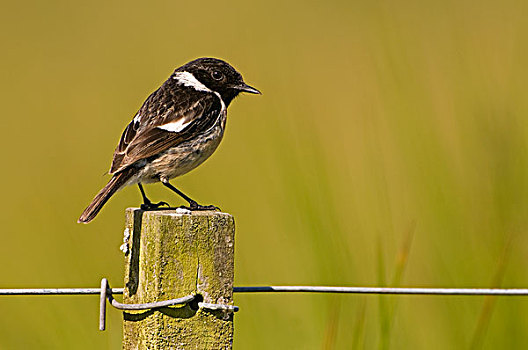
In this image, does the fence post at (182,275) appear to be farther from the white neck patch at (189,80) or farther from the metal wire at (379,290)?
the white neck patch at (189,80)

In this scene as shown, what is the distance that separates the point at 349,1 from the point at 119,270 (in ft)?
27.5

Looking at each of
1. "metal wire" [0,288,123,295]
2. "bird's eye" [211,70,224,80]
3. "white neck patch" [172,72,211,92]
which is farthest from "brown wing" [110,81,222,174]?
"metal wire" [0,288,123,295]

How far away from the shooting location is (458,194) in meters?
3.74

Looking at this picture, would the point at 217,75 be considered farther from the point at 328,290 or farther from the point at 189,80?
the point at 328,290

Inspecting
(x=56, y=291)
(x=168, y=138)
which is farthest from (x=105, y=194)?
Result: (x=56, y=291)

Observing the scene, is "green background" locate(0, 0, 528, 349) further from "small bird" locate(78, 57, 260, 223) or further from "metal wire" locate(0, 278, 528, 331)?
"small bird" locate(78, 57, 260, 223)

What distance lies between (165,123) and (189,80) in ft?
1.76

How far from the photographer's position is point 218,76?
Answer: 4.58 m

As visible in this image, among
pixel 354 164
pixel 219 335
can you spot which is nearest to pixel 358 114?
pixel 354 164

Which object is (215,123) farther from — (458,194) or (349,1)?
(349,1)

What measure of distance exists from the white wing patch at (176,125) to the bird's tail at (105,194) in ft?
0.76

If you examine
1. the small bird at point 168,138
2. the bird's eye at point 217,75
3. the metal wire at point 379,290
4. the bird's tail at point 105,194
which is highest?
the bird's eye at point 217,75

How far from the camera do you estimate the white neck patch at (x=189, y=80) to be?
175 inches

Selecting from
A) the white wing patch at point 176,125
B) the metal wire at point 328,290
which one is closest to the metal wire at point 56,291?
the metal wire at point 328,290
